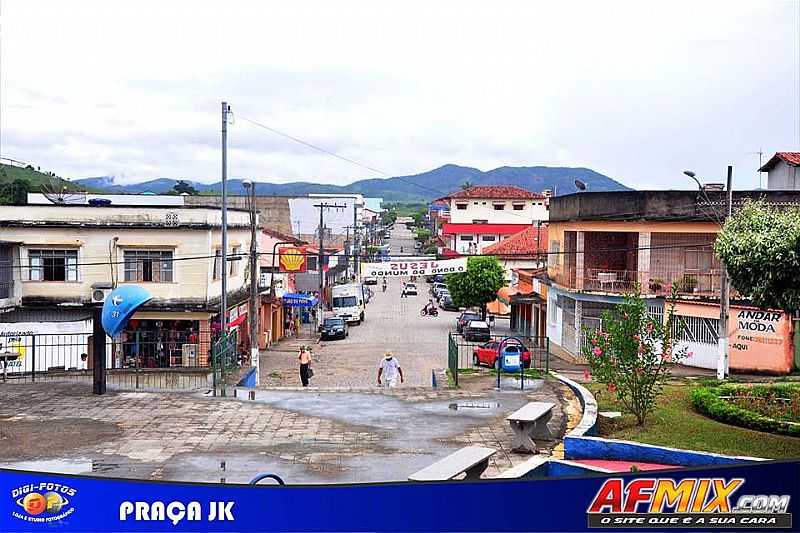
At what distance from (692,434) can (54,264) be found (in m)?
23.3

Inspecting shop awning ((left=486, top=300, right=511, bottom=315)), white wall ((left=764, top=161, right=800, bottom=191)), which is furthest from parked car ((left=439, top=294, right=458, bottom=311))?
white wall ((left=764, top=161, right=800, bottom=191))

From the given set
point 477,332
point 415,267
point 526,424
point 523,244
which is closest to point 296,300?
point 477,332

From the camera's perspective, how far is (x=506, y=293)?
49.8 meters

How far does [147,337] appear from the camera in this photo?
31.3m

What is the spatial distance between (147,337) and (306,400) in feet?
44.4

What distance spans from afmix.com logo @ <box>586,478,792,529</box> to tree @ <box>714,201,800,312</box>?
15.3 ft

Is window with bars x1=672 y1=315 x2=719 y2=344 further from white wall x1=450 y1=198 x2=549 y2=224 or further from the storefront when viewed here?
white wall x1=450 y1=198 x2=549 y2=224

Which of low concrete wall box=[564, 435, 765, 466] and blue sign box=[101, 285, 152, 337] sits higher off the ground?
blue sign box=[101, 285, 152, 337]

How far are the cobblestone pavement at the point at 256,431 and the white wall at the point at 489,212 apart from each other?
69.3 metres

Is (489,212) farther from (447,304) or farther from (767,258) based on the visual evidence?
(767,258)

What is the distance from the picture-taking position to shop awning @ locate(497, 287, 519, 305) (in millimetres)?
47894

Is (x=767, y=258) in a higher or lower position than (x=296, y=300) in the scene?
higher

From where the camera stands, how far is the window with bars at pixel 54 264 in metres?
31.1

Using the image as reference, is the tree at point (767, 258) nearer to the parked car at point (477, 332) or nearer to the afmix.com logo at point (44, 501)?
the afmix.com logo at point (44, 501)
